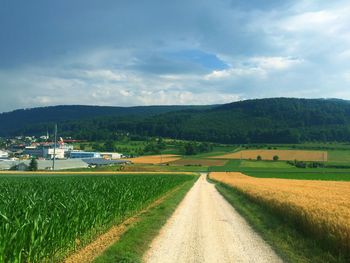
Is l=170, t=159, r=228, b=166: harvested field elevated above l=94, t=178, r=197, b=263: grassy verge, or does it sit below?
below

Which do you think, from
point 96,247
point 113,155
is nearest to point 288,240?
point 96,247

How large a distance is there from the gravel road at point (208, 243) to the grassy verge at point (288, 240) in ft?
1.33

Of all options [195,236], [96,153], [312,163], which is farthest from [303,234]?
[96,153]

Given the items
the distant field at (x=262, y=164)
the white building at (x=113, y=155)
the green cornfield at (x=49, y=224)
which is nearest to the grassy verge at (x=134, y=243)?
the green cornfield at (x=49, y=224)

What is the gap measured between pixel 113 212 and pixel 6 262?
11.6 meters

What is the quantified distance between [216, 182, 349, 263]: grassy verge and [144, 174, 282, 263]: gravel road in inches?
16.0

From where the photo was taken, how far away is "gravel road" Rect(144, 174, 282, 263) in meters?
13.3

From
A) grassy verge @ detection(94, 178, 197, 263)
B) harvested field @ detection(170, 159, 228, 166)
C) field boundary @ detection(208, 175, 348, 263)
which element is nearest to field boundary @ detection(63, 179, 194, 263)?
grassy verge @ detection(94, 178, 197, 263)

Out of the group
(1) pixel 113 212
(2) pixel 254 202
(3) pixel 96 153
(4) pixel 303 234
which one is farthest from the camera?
(3) pixel 96 153

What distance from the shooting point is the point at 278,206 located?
22.3 metres

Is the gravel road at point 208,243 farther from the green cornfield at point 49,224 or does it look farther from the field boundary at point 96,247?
the green cornfield at point 49,224

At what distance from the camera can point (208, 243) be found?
15.9 metres

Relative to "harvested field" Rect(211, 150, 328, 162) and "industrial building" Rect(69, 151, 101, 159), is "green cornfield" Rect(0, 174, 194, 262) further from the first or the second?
"industrial building" Rect(69, 151, 101, 159)

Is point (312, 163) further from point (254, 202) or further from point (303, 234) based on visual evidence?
point (303, 234)
